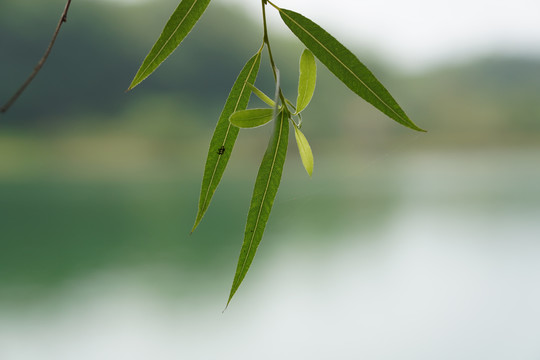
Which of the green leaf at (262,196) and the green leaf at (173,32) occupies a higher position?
the green leaf at (173,32)

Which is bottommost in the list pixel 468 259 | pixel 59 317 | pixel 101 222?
pixel 59 317

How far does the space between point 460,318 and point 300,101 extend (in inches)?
126

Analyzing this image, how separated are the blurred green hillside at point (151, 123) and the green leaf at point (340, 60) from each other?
2597mm

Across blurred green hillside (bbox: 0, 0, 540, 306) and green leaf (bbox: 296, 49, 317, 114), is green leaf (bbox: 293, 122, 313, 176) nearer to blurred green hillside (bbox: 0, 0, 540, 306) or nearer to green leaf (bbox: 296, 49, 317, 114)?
green leaf (bbox: 296, 49, 317, 114)

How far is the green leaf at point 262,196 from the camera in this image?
26 cm

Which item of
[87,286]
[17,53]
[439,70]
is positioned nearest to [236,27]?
[439,70]

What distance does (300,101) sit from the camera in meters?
0.26

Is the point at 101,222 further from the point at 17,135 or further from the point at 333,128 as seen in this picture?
the point at 333,128

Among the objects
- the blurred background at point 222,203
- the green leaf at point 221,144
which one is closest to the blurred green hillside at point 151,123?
the blurred background at point 222,203

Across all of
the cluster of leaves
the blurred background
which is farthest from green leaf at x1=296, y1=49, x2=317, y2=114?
the blurred background

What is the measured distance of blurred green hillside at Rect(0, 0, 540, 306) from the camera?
3.26m

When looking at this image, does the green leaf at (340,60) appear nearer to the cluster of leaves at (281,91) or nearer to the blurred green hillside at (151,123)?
the cluster of leaves at (281,91)

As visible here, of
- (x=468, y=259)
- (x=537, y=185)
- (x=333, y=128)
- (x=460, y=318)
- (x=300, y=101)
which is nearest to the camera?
(x=300, y=101)

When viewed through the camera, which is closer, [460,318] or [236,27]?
[460,318]
